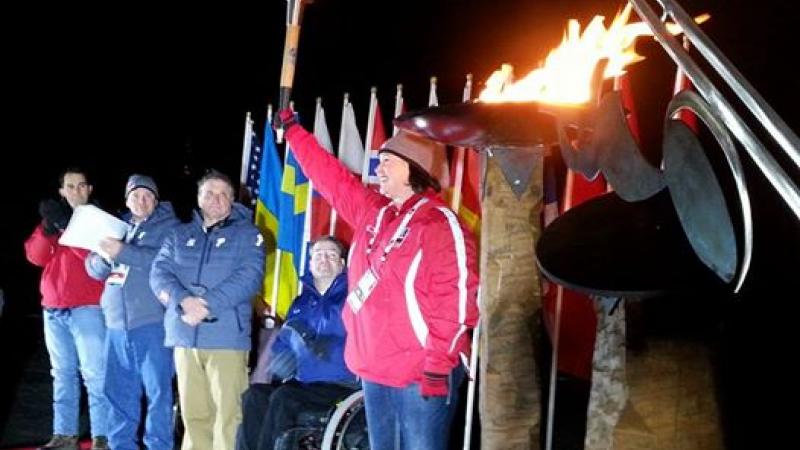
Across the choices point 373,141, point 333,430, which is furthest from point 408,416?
point 373,141

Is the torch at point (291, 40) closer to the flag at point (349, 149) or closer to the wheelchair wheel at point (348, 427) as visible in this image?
the wheelchair wheel at point (348, 427)

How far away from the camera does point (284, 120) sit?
4551mm

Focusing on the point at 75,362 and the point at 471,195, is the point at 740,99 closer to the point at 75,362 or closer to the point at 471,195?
the point at 471,195

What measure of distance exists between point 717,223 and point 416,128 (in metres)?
1.56

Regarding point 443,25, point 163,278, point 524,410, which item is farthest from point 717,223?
point 443,25

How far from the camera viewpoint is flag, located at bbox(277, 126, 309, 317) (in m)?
7.75

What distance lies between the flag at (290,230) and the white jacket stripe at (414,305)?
409cm

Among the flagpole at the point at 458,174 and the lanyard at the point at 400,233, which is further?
the flagpole at the point at 458,174

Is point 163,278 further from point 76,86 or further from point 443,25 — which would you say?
point 443,25

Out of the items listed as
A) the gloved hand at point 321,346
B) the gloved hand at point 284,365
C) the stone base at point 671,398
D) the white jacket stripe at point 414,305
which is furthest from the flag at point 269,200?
the stone base at point 671,398

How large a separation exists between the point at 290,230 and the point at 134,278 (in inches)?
95.0

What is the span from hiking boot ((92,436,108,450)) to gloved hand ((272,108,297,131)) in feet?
10.3

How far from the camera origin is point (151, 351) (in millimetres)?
5508

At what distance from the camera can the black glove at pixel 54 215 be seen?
622 cm
